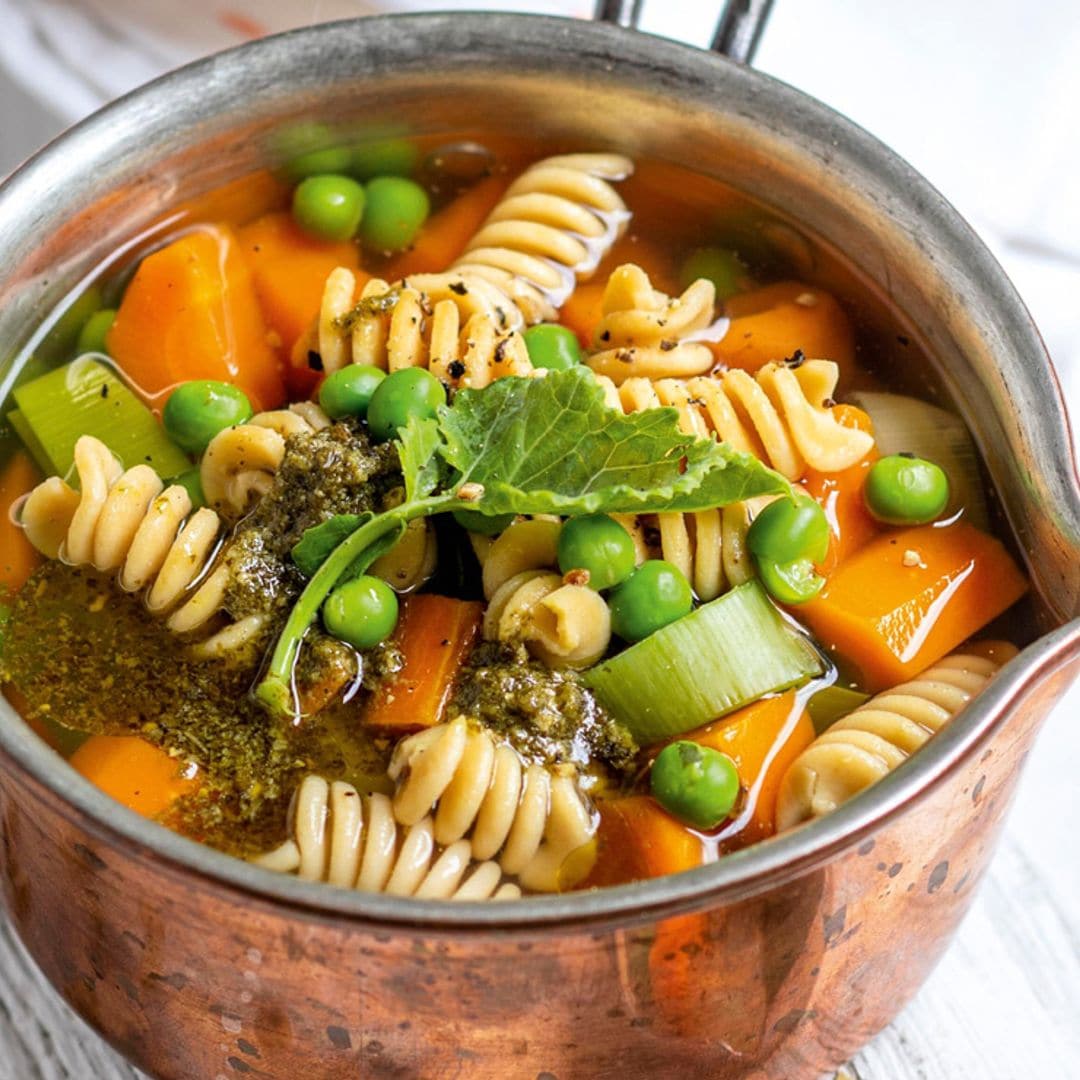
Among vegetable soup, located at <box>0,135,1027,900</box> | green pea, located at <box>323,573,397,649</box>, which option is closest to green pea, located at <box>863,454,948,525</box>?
vegetable soup, located at <box>0,135,1027,900</box>

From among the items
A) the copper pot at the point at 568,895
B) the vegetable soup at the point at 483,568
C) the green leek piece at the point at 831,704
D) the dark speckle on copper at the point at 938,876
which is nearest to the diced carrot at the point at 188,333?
the vegetable soup at the point at 483,568

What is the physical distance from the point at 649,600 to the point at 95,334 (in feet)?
3.20

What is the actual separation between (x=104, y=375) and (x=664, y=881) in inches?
48.8

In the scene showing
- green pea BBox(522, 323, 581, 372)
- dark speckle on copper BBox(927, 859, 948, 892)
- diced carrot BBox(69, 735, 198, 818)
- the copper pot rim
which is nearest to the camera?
the copper pot rim

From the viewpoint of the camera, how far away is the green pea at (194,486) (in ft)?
6.86

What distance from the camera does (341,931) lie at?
143 centimetres

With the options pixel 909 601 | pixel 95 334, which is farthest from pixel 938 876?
pixel 95 334

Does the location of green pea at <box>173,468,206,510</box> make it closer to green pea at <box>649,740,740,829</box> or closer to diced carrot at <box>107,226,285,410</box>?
diced carrot at <box>107,226,285,410</box>

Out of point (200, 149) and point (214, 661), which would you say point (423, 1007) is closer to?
point (214, 661)

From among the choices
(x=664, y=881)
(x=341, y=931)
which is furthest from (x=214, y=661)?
(x=664, y=881)

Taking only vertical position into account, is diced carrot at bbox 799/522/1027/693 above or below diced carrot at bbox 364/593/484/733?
above

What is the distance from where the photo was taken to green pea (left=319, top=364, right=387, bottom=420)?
6.67 ft

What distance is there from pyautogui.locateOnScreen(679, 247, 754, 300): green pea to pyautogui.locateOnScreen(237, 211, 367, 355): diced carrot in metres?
0.51

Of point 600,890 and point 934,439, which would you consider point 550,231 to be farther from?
point 600,890
